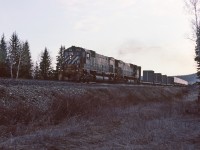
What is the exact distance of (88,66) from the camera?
3192 centimetres

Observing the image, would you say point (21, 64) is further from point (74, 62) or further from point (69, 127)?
point (69, 127)

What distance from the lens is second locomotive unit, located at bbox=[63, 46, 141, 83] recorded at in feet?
99.9

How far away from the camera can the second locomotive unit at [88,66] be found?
30.4m

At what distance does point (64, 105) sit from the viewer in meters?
14.0

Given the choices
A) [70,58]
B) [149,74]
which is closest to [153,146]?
[70,58]

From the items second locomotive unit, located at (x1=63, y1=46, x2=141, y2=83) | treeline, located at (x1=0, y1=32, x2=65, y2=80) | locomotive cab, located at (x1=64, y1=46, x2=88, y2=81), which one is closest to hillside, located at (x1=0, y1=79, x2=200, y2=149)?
locomotive cab, located at (x1=64, y1=46, x2=88, y2=81)

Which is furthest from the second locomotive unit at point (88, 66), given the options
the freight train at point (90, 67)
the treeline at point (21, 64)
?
the treeline at point (21, 64)

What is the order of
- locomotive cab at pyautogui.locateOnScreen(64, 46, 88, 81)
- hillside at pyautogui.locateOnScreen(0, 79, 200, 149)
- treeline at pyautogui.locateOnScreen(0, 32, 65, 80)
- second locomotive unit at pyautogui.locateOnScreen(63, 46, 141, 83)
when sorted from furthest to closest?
1. treeline at pyautogui.locateOnScreen(0, 32, 65, 80)
2. second locomotive unit at pyautogui.locateOnScreen(63, 46, 141, 83)
3. locomotive cab at pyautogui.locateOnScreen(64, 46, 88, 81)
4. hillside at pyautogui.locateOnScreen(0, 79, 200, 149)

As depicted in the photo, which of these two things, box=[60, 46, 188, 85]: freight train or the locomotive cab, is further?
box=[60, 46, 188, 85]: freight train

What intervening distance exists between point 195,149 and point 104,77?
93.7 feet

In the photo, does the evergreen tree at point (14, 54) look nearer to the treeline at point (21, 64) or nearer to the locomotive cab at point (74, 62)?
the treeline at point (21, 64)

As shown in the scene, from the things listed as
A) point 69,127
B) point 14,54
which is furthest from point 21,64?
point 69,127

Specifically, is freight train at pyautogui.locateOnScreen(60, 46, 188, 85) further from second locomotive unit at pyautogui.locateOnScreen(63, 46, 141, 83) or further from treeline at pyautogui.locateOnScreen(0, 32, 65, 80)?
treeline at pyautogui.locateOnScreen(0, 32, 65, 80)

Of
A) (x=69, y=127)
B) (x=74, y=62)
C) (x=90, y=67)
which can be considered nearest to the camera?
(x=69, y=127)
